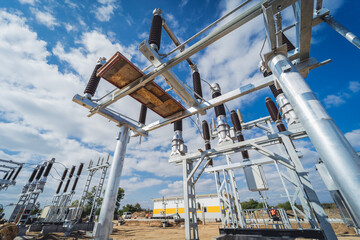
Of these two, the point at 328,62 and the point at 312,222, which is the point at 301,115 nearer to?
the point at 328,62

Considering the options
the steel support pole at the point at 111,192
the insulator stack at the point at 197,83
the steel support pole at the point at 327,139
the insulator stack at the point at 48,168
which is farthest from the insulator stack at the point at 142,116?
the insulator stack at the point at 48,168

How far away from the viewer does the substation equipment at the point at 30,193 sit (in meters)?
14.0

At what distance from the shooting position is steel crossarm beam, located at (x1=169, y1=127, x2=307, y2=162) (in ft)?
20.2

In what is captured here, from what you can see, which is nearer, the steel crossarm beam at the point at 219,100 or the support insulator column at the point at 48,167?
the steel crossarm beam at the point at 219,100

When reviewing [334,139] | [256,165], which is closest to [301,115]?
[334,139]

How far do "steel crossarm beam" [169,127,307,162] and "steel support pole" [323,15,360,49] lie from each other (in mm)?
4170

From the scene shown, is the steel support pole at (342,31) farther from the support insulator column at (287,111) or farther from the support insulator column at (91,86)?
the support insulator column at (91,86)

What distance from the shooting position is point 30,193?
49.2 feet

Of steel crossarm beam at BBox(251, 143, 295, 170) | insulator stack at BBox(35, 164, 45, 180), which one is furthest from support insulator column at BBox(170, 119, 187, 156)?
insulator stack at BBox(35, 164, 45, 180)

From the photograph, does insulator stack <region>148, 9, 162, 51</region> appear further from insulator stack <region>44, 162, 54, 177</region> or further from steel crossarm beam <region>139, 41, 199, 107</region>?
insulator stack <region>44, 162, 54, 177</region>

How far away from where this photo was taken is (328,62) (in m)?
3.27

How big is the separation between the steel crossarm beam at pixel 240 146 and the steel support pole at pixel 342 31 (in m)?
Result: 4.17

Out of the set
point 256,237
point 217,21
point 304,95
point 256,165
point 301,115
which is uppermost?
point 217,21

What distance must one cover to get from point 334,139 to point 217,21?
3.20 meters
